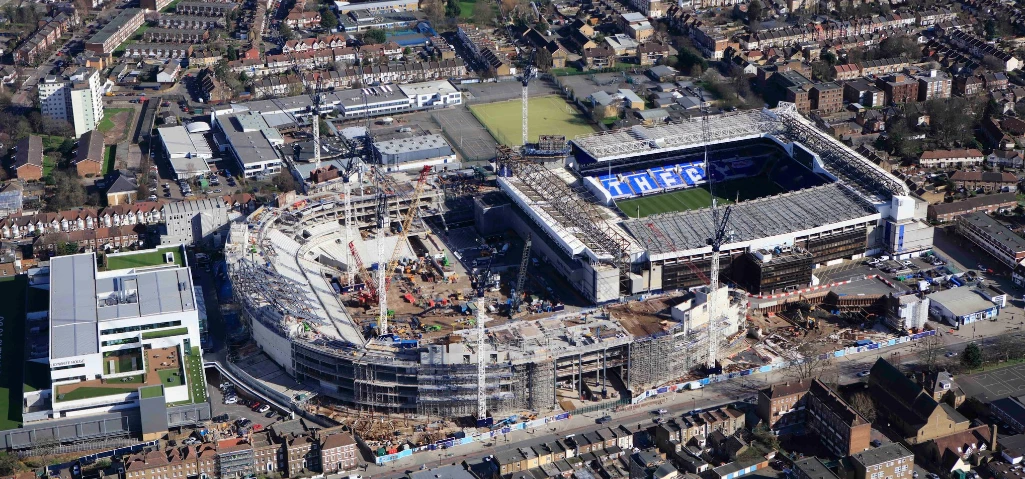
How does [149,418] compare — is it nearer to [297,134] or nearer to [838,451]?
[838,451]

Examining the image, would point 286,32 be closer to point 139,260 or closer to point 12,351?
point 139,260

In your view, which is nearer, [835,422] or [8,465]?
[8,465]

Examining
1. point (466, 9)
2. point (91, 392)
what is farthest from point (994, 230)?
point (466, 9)

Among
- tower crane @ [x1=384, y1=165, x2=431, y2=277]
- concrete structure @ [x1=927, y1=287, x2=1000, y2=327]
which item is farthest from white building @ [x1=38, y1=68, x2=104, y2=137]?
concrete structure @ [x1=927, y1=287, x2=1000, y2=327]

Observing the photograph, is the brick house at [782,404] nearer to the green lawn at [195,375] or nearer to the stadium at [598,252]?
the stadium at [598,252]

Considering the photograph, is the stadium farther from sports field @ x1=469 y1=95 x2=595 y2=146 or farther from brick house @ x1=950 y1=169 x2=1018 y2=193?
sports field @ x1=469 y1=95 x2=595 y2=146

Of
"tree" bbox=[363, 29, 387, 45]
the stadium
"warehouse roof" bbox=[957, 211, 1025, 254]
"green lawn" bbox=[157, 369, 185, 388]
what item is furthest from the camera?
"tree" bbox=[363, 29, 387, 45]
